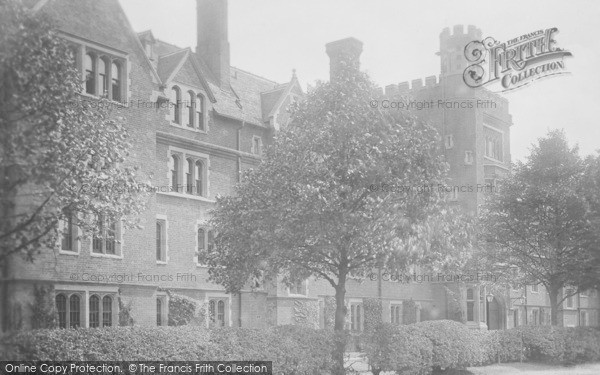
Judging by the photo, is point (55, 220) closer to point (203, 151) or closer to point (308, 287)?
point (203, 151)

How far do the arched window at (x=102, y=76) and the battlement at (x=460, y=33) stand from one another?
3063 cm

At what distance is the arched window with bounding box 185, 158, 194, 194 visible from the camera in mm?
34750

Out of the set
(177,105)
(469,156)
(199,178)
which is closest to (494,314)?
(469,156)

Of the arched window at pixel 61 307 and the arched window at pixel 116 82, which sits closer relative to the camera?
the arched window at pixel 61 307

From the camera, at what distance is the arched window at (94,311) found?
→ 1063 inches

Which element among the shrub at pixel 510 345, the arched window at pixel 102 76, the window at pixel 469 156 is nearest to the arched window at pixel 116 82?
the arched window at pixel 102 76

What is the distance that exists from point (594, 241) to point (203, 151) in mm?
18692

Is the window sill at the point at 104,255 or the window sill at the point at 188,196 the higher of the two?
the window sill at the point at 188,196

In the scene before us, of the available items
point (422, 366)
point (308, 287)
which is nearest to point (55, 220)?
point (422, 366)

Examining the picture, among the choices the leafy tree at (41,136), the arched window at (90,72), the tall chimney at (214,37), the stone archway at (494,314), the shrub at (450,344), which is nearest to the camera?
A: the leafy tree at (41,136)

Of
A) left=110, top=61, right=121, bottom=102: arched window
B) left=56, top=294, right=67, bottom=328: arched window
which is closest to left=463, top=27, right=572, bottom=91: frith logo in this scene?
left=110, top=61, right=121, bottom=102: arched window

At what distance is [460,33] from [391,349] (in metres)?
33.7

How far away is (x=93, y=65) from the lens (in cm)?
2681

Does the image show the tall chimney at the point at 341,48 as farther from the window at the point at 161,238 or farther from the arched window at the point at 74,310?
the arched window at the point at 74,310
